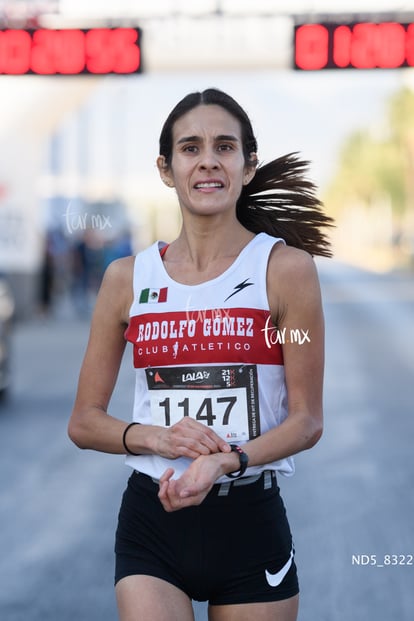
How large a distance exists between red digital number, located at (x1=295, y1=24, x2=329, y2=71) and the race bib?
14.0 metres

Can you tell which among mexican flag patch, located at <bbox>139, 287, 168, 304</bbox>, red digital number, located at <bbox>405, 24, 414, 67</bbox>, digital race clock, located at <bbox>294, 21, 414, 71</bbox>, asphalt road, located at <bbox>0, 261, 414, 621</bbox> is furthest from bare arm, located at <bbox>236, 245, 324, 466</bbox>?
red digital number, located at <bbox>405, 24, 414, 67</bbox>

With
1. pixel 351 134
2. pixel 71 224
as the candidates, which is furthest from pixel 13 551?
pixel 351 134

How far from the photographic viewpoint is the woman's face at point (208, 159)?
3.20 metres

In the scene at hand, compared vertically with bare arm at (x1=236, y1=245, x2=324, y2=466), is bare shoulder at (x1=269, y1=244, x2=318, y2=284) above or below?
above

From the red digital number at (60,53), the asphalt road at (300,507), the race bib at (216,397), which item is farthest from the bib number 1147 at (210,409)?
the red digital number at (60,53)

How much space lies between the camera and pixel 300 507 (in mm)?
7699

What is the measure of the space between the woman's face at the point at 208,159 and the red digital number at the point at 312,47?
13795 millimetres

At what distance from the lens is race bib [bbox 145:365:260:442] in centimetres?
310

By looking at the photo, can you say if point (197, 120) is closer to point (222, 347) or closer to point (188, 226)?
point (188, 226)

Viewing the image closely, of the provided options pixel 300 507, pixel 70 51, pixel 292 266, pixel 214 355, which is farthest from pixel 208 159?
pixel 70 51

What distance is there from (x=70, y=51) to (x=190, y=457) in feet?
46.7

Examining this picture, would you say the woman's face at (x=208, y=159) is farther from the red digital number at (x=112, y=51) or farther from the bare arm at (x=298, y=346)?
the red digital number at (x=112, y=51)

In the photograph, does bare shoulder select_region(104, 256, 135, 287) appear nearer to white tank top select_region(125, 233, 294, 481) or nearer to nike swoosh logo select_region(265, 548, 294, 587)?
white tank top select_region(125, 233, 294, 481)

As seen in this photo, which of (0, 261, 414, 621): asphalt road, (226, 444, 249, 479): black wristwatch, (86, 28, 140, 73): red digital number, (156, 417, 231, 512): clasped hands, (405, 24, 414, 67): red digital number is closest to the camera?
(156, 417, 231, 512): clasped hands
